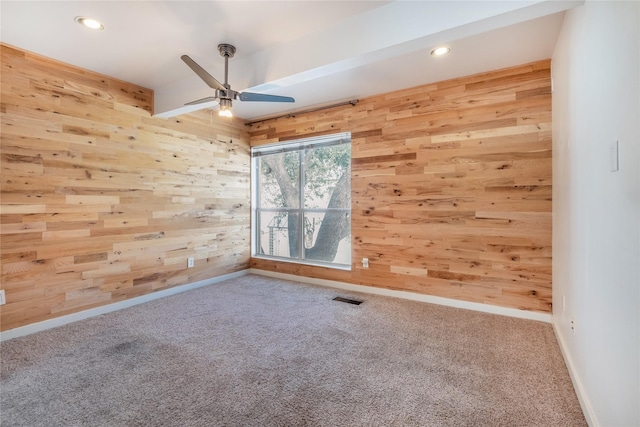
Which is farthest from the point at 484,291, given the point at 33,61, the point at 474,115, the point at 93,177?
the point at 33,61

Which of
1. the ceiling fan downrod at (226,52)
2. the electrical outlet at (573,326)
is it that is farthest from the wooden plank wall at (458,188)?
the ceiling fan downrod at (226,52)

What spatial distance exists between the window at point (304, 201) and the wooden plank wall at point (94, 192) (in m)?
0.81

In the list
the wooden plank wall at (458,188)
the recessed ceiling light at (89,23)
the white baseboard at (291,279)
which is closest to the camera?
the recessed ceiling light at (89,23)

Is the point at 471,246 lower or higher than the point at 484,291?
higher

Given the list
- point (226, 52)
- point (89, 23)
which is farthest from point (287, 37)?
point (89, 23)

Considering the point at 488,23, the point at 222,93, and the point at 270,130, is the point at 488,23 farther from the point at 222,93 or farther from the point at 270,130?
the point at 270,130

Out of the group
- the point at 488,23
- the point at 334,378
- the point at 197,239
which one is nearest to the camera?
the point at 488,23

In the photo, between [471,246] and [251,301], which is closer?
[471,246]

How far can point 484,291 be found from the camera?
126 inches

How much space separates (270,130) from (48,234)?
3.11m

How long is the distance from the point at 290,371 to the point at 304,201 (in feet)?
9.48

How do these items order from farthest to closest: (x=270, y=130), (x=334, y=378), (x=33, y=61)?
(x=270, y=130) < (x=33, y=61) < (x=334, y=378)

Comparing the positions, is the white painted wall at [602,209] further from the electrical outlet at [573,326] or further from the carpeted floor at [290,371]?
the carpeted floor at [290,371]

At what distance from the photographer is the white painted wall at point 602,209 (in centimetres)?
110
